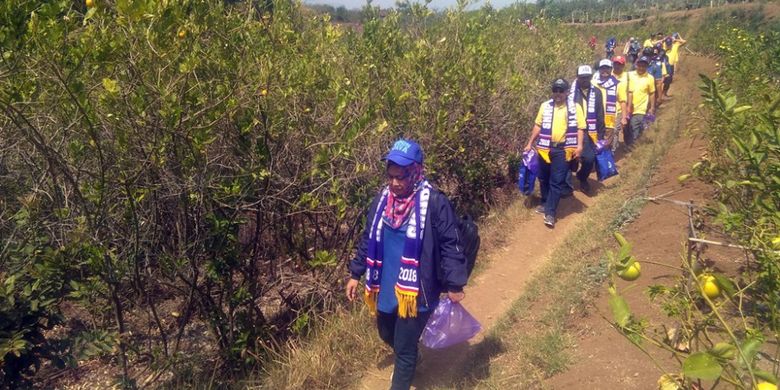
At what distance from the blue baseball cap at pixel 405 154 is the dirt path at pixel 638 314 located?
4.23 feet

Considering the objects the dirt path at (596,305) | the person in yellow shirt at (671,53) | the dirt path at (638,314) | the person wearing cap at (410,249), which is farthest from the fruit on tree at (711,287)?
the person in yellow shirt at (671,53)

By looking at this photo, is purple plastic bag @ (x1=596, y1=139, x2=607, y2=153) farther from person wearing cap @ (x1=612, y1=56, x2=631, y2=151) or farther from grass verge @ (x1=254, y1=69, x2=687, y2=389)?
Result: grass verge @ (x1=254, y1=69, x2=687, y2=389)

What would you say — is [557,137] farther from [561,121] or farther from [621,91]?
[621,91]

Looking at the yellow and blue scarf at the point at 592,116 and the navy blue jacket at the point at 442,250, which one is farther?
the yellow and blue scarf at the point at 592,116

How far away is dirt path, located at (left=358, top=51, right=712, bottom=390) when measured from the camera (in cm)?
347

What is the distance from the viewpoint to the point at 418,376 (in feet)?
13.8

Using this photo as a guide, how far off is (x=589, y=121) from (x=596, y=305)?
3.75 metres

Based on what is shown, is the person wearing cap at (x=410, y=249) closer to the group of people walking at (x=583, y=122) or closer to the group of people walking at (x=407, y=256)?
the group of people walking at (x=407, y=256)

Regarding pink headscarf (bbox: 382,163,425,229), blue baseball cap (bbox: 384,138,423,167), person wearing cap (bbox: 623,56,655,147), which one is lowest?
person wearing cap (bbox: 623,56,655,147)

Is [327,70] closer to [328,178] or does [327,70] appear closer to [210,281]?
[328,178]

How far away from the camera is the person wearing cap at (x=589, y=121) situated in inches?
281

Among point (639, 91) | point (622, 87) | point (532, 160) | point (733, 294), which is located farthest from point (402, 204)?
point (639, 91)

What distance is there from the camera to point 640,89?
8.99m

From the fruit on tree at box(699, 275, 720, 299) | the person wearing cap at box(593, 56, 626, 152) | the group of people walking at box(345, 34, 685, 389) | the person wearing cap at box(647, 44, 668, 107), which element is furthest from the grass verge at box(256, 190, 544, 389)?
the person wearing cap at box(647, 44, 668, 107)
